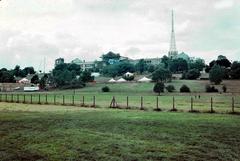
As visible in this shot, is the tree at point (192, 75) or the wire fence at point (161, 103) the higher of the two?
the tree at point (192, 75)

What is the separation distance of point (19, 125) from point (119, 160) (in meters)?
11.8

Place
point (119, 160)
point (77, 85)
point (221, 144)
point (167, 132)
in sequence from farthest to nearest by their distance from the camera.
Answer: point (77, 85)
point (167, 132)
point (221, 144)
point (119, 160)

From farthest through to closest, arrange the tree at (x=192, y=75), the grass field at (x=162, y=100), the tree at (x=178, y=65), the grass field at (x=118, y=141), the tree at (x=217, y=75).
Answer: the tree at (x=178, y=65) < the tree at (x=192, y=75) < the tree at (x=217, y=75) < the grass field at (x=162, y=100) < the grass field at (x=118, y=141)

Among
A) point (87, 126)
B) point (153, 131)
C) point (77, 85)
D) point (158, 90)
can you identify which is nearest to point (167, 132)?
point (153, 131)

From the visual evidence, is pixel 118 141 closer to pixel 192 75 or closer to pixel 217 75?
pixel 217 75

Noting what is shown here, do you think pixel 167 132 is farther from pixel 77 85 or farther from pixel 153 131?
pixel 77 85

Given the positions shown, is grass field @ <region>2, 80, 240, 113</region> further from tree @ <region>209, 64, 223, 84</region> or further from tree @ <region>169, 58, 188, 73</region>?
tree @ <region>169, 58, 188, 73</region>

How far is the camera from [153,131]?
71.2 feet

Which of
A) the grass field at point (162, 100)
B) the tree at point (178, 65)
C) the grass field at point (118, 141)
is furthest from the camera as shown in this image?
the tree at point (178, 65)

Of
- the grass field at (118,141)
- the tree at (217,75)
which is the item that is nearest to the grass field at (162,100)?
the tree at (217,75)

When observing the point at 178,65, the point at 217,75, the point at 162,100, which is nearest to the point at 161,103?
the point at 162,100

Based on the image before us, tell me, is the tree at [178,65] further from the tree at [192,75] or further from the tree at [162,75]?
the tree at [162,75]

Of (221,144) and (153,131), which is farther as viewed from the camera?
(153,131)

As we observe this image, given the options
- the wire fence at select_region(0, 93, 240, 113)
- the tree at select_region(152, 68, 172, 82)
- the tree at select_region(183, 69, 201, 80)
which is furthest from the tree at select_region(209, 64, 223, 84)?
the wire fence at select_region(0, 93, 240, 113)
